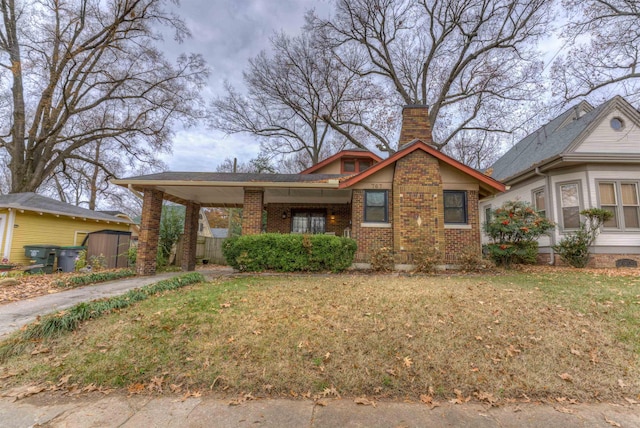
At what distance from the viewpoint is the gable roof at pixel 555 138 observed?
10406 mm

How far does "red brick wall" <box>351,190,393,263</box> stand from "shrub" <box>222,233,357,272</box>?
1.09 meters

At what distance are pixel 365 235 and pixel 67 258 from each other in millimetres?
11272

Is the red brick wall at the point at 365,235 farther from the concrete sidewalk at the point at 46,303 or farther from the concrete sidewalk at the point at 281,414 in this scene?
the concrete sidewalk at the point at 281,414

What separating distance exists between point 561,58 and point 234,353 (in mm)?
17408

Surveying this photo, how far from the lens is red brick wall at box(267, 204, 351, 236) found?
1276 centimetres

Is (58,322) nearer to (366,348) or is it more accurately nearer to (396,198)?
(366,348)

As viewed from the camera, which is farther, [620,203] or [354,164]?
[354,164]

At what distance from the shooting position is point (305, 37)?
741 inches

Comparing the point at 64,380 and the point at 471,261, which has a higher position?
the point at 471,261

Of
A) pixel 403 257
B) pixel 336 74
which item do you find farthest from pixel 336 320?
pixel 336 74

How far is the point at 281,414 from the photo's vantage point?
2.53 metres

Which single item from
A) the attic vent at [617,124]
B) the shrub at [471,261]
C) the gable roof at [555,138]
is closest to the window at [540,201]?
the gable roof at [555,138]

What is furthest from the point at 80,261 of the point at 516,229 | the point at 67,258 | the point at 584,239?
the point at 584,239

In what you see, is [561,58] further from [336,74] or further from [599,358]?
[599,358]
